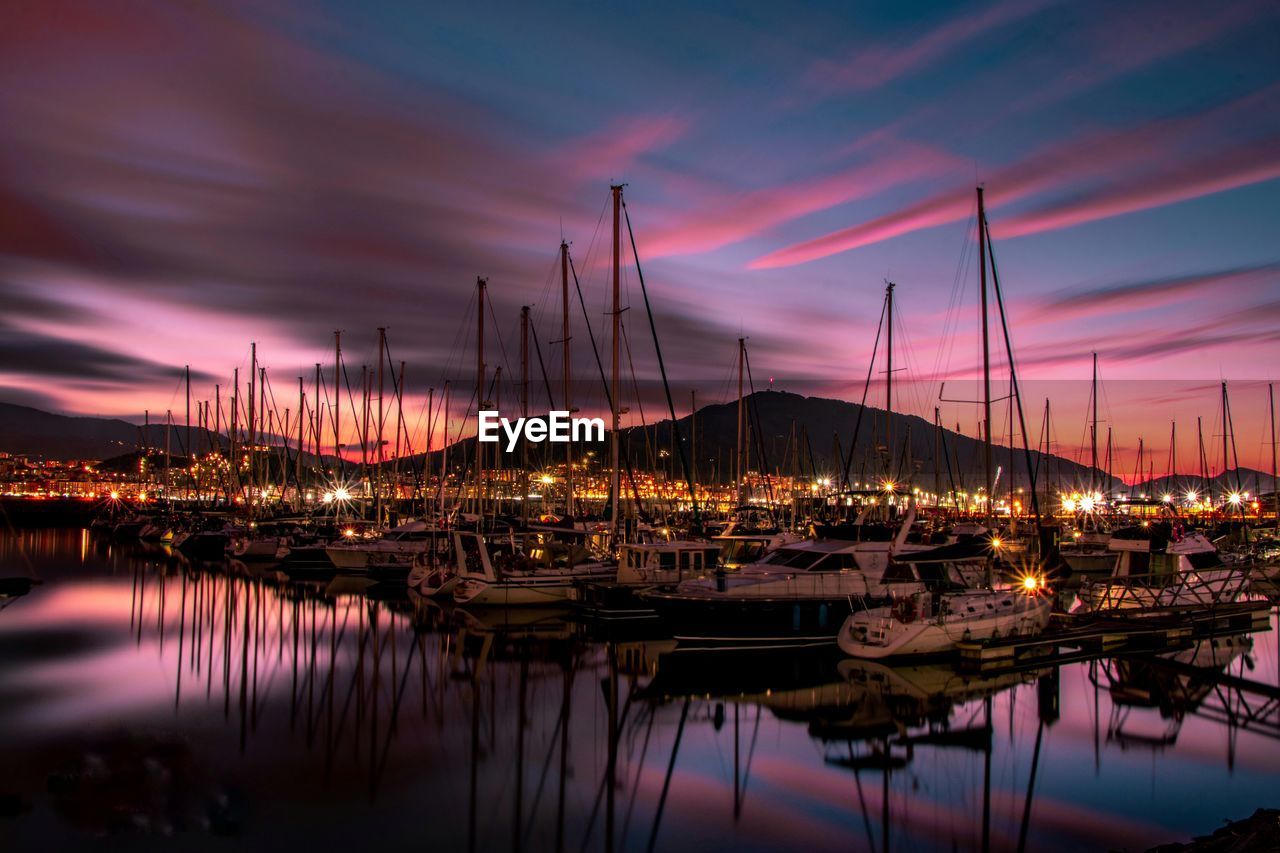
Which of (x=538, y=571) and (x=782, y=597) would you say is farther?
(x=538, y=571)

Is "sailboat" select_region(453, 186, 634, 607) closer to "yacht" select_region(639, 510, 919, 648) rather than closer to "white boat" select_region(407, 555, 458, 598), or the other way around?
"white boat" select_region(407, 555, 458, 598)

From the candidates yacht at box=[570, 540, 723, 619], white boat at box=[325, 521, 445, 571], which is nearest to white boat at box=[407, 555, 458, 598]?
white boat at box=[325, 521, 445, 571]

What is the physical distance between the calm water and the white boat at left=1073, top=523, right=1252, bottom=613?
8.00 feet

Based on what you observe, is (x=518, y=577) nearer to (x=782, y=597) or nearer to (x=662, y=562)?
(x=662, y=562)

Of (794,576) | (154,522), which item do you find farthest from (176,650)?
(154,522)

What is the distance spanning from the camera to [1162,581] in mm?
32594

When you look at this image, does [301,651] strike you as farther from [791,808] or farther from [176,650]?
[791,808]

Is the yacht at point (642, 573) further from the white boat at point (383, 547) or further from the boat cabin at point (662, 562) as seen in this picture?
the white boat at point (383, 547)

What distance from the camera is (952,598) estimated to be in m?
25.3

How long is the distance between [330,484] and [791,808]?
70.9m

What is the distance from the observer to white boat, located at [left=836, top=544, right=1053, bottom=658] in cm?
2388

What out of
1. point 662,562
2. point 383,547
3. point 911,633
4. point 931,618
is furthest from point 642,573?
point 383,547

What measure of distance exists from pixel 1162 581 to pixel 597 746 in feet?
84.1

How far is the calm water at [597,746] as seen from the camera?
13508 mm
